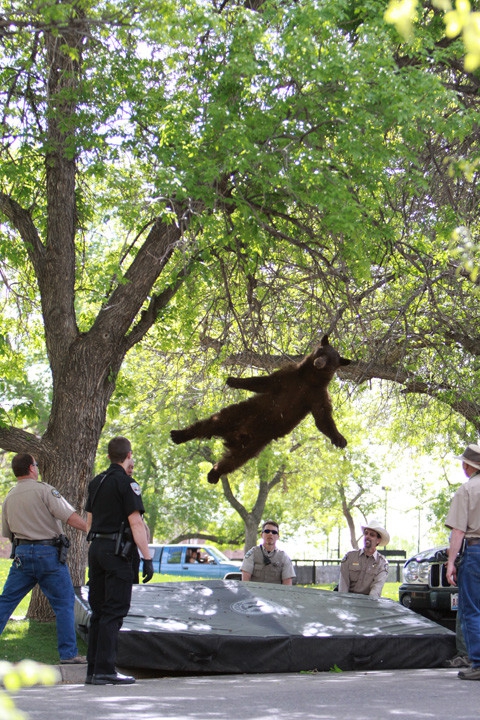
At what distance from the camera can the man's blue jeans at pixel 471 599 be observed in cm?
660

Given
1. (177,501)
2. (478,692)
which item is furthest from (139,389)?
(177,501)

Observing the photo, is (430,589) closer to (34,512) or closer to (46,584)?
(46,584)

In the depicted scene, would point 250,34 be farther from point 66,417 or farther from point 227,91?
point 66,417

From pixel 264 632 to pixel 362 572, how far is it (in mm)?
2459

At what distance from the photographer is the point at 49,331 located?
1077cm

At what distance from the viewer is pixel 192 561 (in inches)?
1107

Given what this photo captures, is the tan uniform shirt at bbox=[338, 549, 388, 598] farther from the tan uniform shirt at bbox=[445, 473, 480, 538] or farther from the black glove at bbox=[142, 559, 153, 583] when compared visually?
the black glove at bbox=[142, 559, 153, 583]

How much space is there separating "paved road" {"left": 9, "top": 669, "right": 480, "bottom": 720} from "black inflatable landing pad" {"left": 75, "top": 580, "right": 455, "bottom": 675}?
1.25ft

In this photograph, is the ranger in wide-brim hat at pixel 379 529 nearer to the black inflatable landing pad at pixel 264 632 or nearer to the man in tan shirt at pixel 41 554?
the black inflatable landing pad at pixel 264 632

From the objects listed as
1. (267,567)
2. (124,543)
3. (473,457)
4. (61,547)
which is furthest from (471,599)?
(267,567)

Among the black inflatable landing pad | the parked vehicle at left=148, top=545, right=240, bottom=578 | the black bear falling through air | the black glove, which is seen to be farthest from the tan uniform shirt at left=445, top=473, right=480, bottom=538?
the parked vehicle at left=148, top=545, right=240, bottom=578

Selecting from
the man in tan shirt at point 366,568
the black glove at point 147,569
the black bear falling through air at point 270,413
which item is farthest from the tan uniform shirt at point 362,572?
the black glove at point 147,569

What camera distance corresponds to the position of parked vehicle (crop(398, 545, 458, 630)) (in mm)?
11414

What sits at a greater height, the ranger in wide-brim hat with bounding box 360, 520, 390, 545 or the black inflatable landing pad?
the ranger in wide-brim hat with bounding box 360, 520, 390, 545
